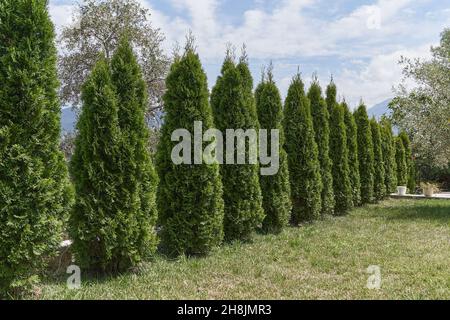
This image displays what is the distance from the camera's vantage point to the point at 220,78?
922cm

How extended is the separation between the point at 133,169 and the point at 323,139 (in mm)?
7694

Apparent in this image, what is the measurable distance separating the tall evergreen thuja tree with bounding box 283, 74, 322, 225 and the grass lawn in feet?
5.13

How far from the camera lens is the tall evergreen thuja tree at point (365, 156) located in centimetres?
Result: 1586

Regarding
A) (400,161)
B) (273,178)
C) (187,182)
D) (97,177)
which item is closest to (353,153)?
(273,178)

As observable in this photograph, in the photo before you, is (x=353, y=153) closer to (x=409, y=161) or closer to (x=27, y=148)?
(x=409, y=161)

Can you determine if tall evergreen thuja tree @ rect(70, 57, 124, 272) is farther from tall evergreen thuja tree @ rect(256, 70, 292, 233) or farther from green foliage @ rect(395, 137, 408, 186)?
green foliage @ rect(395, 137, 408, 186)

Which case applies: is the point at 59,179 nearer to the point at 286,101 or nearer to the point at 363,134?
the point at 286,101

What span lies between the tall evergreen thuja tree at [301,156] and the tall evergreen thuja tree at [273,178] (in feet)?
3.03

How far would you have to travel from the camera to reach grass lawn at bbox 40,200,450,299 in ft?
17.0

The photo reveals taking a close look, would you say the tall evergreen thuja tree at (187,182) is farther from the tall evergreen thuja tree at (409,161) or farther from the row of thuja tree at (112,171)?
the tall evergreen thuja tree at (409,161)

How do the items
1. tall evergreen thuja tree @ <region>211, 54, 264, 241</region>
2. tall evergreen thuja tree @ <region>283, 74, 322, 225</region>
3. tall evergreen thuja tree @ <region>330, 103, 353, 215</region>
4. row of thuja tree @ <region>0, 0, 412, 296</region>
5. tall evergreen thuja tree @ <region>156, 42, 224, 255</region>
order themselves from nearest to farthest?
1. row of thuja tree @ <region>0, 0, 412, 296</region>
2. tall evergreen thuja tree @ <region>156, 42, 224, 255</region>
3. tall evergreen thuja tree @ <region>211, 54, 264, 241</region>
4. tall evergreen thuja tree @ <region>283, 74, 322, 225</region>
5. tall evergreen thuja tree @ <region>330, 103, 353, 215</region>

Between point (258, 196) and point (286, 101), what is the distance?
3.66 m

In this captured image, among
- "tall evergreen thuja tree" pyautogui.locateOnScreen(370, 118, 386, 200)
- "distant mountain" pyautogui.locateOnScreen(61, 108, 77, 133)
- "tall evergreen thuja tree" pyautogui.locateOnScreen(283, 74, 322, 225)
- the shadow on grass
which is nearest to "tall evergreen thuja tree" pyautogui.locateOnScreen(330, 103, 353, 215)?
the shadow on grass
